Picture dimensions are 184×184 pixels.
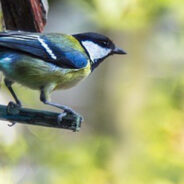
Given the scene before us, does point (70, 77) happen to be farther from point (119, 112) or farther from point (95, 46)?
point (119, 112)

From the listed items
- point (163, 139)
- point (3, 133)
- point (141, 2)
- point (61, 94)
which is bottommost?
point (61, 94)

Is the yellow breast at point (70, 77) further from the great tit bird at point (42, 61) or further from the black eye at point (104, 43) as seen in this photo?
the black eye at point (104, 43)

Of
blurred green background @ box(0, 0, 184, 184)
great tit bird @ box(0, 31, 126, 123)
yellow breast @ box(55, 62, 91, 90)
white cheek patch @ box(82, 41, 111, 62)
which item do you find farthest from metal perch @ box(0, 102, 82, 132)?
blurred green background @ box(0, 0, 184, 184)

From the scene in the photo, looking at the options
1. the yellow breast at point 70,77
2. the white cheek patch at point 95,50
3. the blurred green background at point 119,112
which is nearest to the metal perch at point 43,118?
the yellow breast at point 70,77

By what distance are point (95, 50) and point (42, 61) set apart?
274mm

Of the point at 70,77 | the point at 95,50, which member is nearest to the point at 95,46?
the point at 95,50

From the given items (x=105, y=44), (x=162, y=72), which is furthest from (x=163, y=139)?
(x=105, y=44)

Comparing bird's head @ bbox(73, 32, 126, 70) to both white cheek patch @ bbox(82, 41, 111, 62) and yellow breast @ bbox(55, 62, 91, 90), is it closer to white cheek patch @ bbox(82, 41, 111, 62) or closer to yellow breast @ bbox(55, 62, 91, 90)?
white cheek patch @ bbox(82, 41, 111, 62)

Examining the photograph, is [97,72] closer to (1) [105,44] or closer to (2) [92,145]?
(2) [92,145]

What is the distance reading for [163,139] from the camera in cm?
378

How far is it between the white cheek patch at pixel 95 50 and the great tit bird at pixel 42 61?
37 mm

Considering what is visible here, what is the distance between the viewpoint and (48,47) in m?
2.04

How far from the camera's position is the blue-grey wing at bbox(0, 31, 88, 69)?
192cm

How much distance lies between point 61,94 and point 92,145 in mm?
1101
